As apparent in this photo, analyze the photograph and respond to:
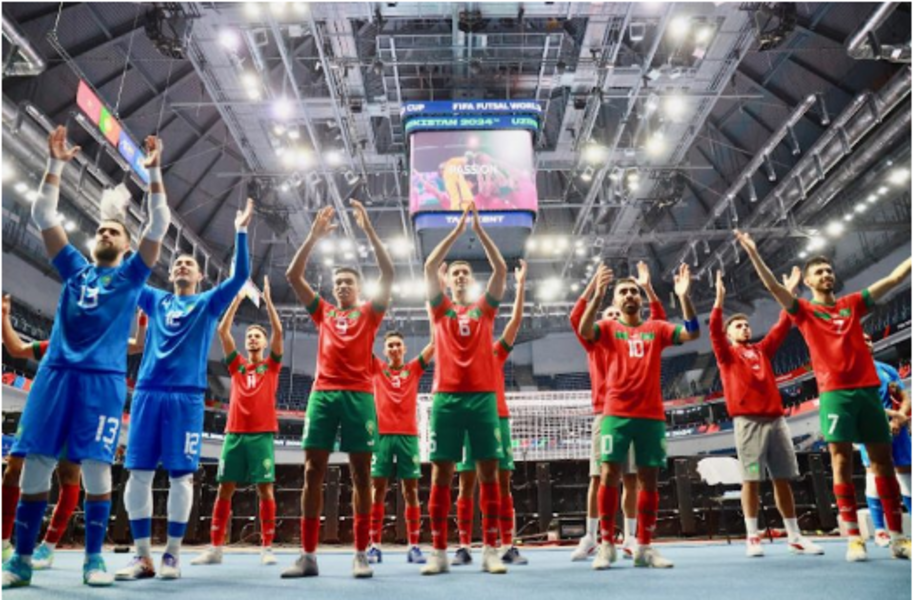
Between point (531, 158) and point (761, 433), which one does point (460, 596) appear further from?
point (531, 158)

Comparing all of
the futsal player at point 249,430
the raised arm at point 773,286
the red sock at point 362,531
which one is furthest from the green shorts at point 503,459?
→ the raised arm at point 773,286

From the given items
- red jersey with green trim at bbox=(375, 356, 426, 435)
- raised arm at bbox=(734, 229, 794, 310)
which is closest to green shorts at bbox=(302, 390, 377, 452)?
red jersey with green trim at bbox=(375, 356, 426, 435)

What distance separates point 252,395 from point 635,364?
11.4 feet

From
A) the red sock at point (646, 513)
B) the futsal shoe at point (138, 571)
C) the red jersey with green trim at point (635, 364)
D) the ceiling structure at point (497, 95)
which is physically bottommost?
the futsal shoe at point (138, 571)

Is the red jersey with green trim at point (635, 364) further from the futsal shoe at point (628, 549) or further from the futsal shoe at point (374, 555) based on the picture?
the futsal shoe at point (374, 555)

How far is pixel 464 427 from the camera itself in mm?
4246

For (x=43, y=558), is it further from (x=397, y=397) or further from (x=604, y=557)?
(x=604, y=557)

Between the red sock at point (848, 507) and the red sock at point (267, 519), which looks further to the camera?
the red sock at point (267, 519)

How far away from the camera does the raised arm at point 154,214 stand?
364cm

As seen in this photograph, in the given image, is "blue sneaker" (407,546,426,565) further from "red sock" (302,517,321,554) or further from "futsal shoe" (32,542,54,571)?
"futsal shoe" (32,542,54,571)

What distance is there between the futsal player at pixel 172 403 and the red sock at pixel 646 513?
3.01m

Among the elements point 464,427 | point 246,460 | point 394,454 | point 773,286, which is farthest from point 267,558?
point 773,286

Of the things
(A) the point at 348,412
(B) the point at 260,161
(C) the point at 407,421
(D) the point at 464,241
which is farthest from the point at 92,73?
(A) the point at 348,412

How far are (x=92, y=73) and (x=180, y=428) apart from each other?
43.4ft
